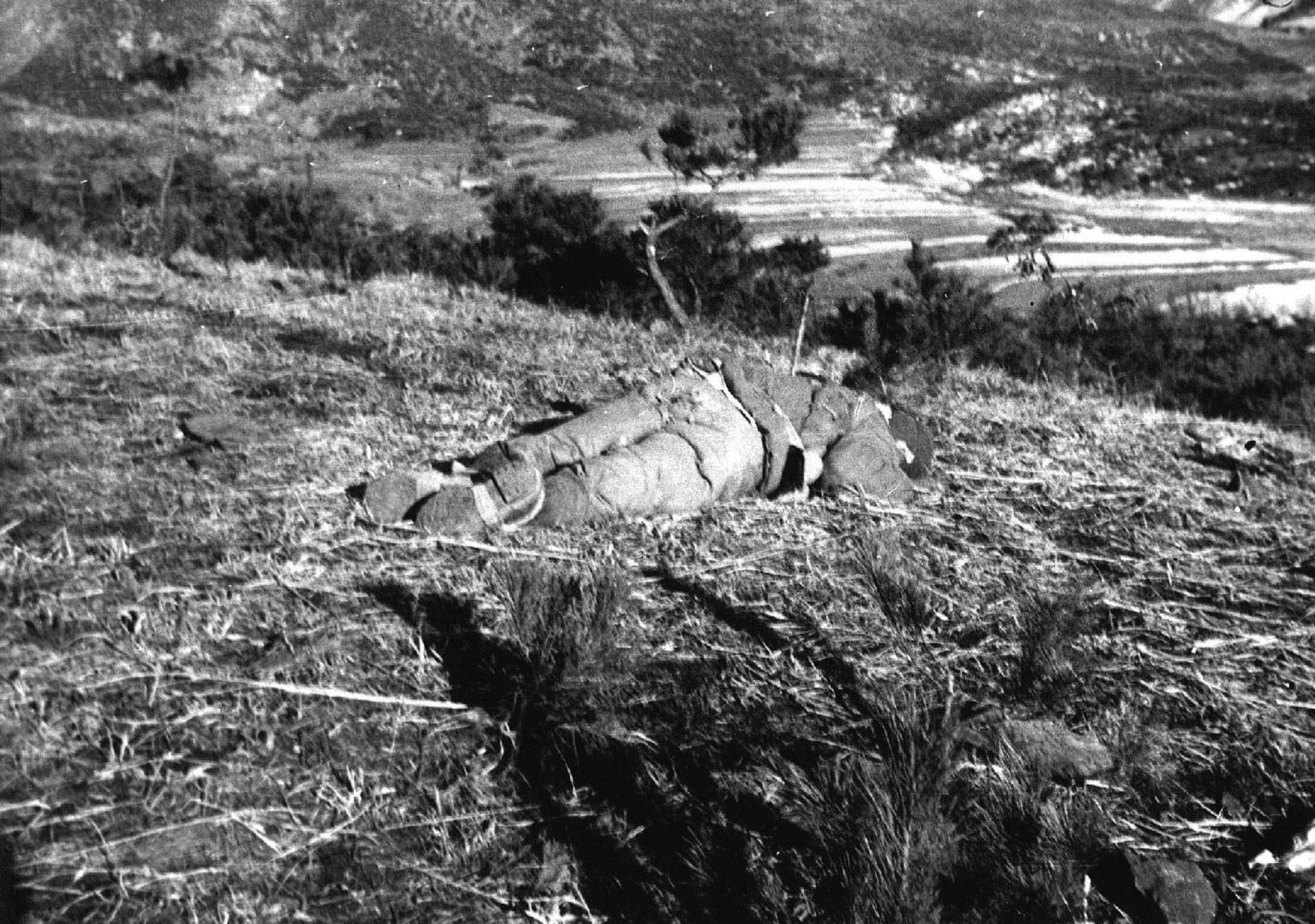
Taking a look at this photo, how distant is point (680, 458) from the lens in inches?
155

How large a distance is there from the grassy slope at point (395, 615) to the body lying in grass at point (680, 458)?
0.39ft

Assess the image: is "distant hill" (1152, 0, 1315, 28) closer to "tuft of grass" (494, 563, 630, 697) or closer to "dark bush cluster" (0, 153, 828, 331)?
"dark bush cluster" (0, 153, 828, 331)

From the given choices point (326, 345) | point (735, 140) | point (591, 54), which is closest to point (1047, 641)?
point (326, 345)

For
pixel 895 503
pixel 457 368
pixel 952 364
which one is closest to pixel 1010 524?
pixel 895 503

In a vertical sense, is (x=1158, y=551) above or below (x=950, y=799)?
below

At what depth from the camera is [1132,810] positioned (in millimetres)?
2420

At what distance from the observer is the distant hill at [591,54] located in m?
6.30

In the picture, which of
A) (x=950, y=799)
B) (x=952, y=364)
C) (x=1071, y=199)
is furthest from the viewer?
(x=1071, y=199)

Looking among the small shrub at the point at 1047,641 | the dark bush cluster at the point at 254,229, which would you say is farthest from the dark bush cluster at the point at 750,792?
the dark bush cluster at the point at 254,229

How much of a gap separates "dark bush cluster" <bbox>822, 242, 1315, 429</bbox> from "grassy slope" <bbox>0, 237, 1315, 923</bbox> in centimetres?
186

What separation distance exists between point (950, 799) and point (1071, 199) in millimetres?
7025

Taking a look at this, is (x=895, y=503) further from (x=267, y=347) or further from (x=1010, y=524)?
(x=267, y=347)

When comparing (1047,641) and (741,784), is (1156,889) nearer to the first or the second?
(741,784)

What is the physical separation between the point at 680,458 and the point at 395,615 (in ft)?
4.60
